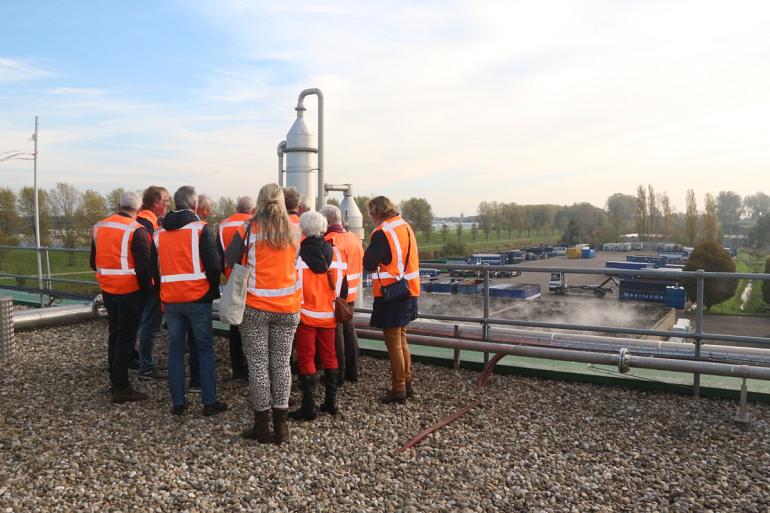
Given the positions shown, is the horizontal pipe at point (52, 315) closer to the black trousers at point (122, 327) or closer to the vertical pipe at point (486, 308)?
the black trousers at point (122, 327)

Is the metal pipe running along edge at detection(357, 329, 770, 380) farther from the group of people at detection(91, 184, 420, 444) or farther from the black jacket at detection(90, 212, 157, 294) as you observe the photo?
the black jacket at detection(90, 212, 157, 294)

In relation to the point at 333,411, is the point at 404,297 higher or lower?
higher

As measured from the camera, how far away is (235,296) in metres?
4.20

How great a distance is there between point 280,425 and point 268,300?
952 mm

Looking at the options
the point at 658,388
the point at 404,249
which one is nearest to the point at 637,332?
the point at 658,388

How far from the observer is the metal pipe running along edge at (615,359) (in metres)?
4.84

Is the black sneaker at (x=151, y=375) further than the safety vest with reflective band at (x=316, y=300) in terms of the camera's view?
Yes

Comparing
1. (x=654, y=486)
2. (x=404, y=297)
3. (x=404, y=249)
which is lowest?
(x=654, y=486)

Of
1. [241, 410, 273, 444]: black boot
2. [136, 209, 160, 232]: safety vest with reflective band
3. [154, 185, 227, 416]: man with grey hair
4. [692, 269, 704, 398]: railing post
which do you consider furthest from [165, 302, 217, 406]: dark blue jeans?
[692, 269, 704, 398]: railing post

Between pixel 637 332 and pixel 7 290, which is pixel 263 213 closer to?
pixel 637 332

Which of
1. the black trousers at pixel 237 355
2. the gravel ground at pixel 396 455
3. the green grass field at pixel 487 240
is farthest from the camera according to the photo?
the green grass field at pixel 487 240

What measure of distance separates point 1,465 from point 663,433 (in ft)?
15.7

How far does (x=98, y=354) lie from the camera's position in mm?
6902

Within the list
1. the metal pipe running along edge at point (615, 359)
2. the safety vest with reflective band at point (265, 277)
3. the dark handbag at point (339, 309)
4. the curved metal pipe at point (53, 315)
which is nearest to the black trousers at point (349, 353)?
the metal pipe running along edge at point (615, 359)
